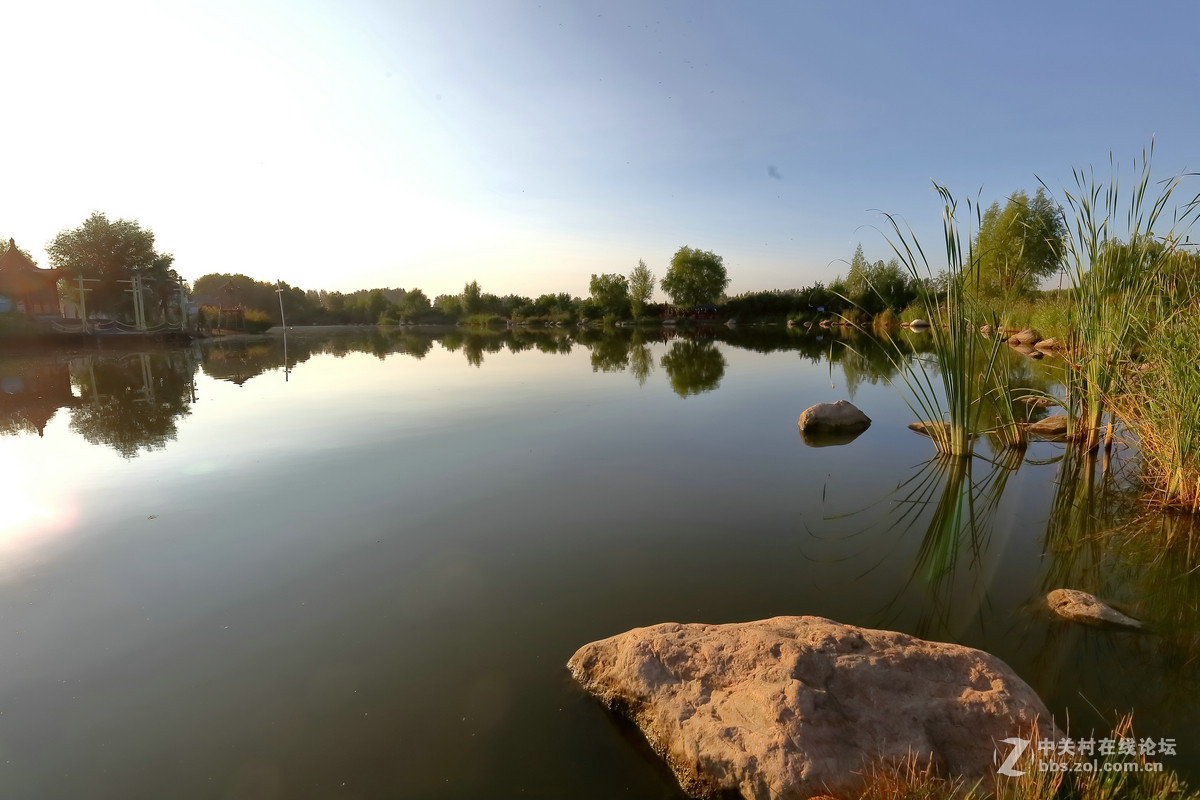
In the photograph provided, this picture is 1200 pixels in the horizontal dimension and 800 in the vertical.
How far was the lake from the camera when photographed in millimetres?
2344

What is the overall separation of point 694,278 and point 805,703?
59.1 m

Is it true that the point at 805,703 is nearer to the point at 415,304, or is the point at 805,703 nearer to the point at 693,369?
the point at 693,369

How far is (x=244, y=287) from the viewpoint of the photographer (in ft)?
202

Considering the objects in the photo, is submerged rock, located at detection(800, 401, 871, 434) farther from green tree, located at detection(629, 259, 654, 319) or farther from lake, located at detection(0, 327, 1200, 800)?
green tree, located at detection(629, 259, 654, 319)

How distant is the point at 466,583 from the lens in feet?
12.1

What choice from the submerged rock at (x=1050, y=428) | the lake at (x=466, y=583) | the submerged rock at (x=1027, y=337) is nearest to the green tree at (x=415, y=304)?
the submerged rock at (x=1027, y=337)

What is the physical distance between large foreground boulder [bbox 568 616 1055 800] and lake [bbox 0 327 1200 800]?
183mm

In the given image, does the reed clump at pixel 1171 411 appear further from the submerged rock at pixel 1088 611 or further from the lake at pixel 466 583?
the submerged rock at pixel 1088 611

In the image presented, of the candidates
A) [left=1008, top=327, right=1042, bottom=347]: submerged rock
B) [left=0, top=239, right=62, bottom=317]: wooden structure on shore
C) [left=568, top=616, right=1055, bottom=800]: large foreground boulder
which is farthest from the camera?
[left=0, top=239, right=62, bottom=317]: wooden structure on shore

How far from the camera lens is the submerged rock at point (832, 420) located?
7727 mm

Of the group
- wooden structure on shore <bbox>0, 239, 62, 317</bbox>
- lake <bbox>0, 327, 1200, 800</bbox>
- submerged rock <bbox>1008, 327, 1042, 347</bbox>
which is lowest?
lake <bbox>0, 327, 1200, 800</bbox>

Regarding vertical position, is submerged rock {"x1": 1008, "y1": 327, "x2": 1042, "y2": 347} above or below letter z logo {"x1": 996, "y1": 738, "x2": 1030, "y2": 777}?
above
